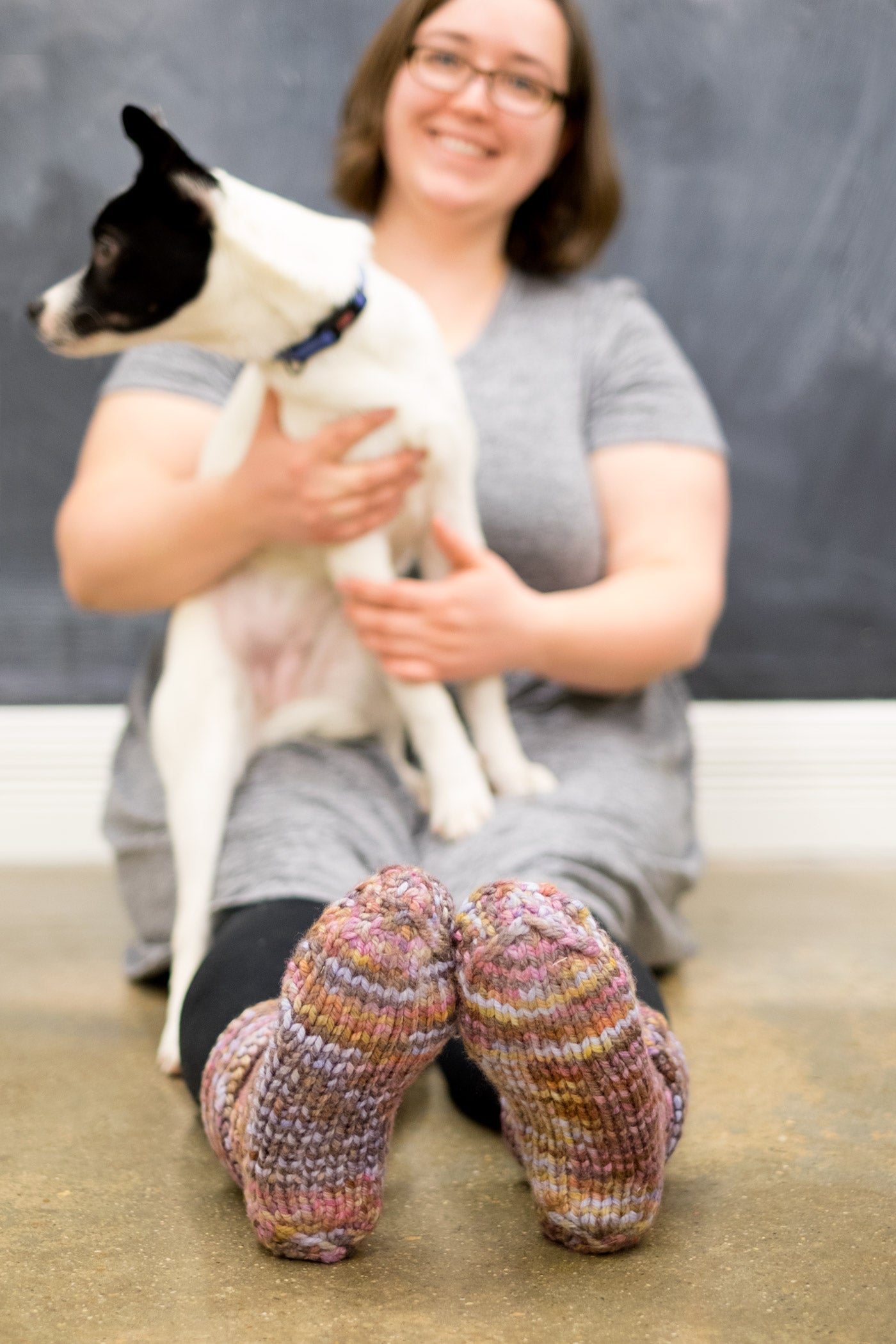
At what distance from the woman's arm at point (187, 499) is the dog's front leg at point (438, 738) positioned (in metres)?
0.02

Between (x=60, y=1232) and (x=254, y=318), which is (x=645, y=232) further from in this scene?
(x=60, y=1232)

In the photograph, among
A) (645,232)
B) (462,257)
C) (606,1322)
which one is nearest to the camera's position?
(606,1322)

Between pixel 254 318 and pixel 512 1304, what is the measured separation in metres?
0.75

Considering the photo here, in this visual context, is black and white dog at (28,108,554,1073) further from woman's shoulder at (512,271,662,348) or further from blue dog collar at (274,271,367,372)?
woman's shoulder at (512,271,662,348)

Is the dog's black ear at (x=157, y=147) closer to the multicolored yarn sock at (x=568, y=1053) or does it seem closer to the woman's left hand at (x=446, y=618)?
the woman's left hand at (x=446, y=618)

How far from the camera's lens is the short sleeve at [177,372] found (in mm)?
1277

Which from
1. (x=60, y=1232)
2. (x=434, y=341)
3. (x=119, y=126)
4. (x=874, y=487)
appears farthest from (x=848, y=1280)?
(x=119, y=126)

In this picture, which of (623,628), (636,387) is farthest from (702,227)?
(623,628)

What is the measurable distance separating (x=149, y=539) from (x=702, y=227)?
113 cm

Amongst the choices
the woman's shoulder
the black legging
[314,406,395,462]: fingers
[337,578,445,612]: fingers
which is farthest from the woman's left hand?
the woman's shoulder

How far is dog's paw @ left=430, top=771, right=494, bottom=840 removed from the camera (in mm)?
1115

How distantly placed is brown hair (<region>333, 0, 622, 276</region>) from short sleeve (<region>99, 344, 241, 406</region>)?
0.26m

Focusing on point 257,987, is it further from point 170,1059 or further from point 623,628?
A: point 623,628

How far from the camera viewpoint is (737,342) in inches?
75.5
